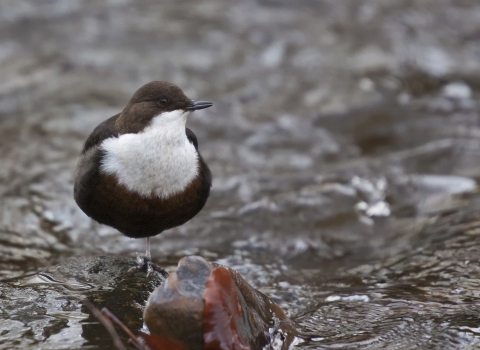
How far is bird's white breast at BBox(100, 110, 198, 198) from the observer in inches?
151

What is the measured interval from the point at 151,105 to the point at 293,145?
157 inches

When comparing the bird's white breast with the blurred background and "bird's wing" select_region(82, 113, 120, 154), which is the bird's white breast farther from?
the blurred background

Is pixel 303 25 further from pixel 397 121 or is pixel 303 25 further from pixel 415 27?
pixel 397 121

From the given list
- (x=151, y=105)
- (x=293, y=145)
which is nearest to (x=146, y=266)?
(x=151, y=105)

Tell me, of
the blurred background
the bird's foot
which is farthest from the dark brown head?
the blurred background

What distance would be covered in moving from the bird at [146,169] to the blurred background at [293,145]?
58cm

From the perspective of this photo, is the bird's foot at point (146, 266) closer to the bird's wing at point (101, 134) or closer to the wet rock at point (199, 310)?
the bird's wing at point (101, 134)

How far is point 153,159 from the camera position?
3.84 m

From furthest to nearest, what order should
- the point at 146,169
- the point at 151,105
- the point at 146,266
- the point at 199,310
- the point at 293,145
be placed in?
the point at 293,145 → the point at 146,266 → the point at 151,105 → the point at 146,169 → the point at 199,310

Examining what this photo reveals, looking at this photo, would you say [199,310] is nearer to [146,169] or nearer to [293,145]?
[146,169]

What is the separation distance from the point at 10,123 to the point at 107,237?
257 centimetres

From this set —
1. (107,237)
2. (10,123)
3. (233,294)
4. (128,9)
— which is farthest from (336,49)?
(233,294)

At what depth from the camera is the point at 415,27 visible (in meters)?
10.3

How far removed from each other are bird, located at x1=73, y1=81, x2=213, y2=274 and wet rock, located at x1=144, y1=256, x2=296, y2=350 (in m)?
0.70
